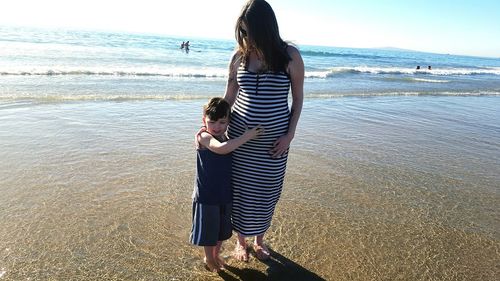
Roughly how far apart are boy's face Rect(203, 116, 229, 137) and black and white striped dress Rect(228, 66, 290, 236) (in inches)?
4.6

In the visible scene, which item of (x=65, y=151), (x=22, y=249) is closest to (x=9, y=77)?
(x=65, y=151)

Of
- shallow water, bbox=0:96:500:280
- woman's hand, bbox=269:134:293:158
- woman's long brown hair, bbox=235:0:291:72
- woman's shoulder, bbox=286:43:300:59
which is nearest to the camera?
woman's long brown hair, bbox=235:0:291:72

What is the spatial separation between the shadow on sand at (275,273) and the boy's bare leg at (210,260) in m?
0.07

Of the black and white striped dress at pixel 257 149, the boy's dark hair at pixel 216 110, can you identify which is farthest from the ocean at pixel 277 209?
the boy's dark hair at pixel 216 110

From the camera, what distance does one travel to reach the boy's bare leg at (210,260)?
2969 millimetres

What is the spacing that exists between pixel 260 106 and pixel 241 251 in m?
1.29

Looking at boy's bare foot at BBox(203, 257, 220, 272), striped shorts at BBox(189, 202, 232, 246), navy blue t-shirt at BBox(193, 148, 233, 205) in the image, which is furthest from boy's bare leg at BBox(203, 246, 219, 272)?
navy blue t-shirt at BBox(193, 148, 233, 205)

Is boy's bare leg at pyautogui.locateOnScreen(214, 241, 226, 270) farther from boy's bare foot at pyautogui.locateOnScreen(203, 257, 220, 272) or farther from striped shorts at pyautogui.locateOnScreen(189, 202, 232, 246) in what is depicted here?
striped shorts at pyautogui.locateOnScreen(189, 202, 232, 246)

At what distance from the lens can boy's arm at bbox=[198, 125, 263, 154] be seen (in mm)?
2648

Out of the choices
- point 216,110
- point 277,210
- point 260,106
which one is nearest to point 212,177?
point 216,110

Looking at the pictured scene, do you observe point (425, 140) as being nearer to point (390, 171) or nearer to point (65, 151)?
point (390, 171)

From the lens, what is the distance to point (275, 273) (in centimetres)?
313

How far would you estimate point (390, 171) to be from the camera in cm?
570

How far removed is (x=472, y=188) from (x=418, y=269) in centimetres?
247
